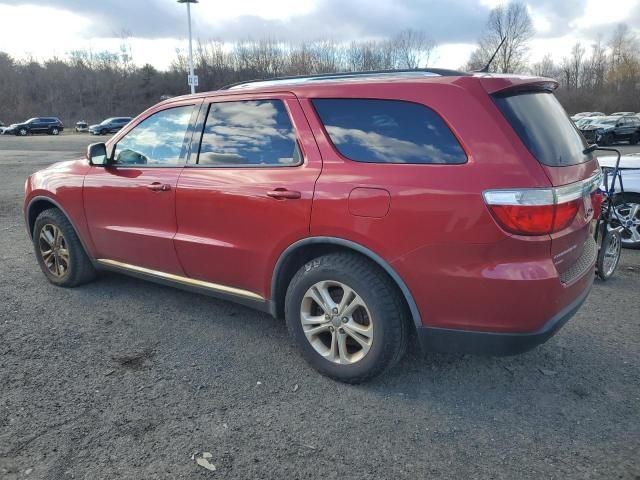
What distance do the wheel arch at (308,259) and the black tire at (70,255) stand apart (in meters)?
2.25

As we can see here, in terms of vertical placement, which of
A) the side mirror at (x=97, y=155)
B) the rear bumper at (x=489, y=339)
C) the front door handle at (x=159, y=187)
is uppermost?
the side mirror at (x=97, y=155)

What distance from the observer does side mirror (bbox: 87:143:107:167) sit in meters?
4.22

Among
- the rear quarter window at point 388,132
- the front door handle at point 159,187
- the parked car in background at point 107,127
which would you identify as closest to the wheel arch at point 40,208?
the front door handle at point 159,187

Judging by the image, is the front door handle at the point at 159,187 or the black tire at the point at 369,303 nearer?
the black tire at the point at 369,303

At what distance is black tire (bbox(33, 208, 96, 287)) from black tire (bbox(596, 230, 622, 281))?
469 cm

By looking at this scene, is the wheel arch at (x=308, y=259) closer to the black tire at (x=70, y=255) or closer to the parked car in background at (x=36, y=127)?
the black tire at (x=70, y=255)

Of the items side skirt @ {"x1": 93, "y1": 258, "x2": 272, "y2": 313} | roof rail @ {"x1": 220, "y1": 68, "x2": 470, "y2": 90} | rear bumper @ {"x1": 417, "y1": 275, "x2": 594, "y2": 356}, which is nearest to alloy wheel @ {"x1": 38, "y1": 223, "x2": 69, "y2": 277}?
side skirt @ {"x1": 93, "y1": 258, "x2": 272, "y2": 313}

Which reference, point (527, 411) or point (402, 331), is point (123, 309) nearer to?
point (402, 331)

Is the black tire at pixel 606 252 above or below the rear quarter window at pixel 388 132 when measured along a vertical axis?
below

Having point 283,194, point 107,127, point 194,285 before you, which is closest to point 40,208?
point 194,285

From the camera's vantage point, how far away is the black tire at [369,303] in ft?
Answer: 9.52

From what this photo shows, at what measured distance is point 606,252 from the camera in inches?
196

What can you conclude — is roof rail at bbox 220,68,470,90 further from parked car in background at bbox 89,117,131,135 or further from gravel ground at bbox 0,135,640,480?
parked car in background at bbox 89,117,131,135

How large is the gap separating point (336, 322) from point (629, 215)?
4.76m
